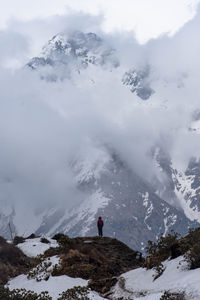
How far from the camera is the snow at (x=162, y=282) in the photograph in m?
16.6

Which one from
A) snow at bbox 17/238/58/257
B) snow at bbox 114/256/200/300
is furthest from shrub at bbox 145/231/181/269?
snow at bbox 17/238/58/257

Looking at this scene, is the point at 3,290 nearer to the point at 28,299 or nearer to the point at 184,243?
the point at 28,299

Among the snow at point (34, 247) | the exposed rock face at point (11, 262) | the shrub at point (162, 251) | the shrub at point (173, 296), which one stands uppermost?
the snow at point (34, 247)

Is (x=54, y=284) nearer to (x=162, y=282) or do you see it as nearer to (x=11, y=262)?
(x=162, y=282)

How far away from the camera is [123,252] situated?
3409cm

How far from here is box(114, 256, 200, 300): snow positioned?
1661 centimetres

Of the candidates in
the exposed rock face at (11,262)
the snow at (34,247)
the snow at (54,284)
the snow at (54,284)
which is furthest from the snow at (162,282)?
the snow at (34,247)

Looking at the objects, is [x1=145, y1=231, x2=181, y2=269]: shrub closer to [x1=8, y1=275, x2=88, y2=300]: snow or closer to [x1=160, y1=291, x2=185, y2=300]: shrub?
[x1=8, y1=275, x2=88, y2=300]: snow

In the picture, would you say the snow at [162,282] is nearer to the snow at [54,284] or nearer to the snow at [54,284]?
the snow at [54,284]

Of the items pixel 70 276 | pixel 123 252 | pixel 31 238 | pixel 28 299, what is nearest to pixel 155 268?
pixel 70 276

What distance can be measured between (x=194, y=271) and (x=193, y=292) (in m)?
2.67

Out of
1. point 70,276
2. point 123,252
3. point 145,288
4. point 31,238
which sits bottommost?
point 145,288

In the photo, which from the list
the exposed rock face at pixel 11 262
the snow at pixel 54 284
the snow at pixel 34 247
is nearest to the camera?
the snow at pixel 54 284

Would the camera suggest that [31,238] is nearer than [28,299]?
No
